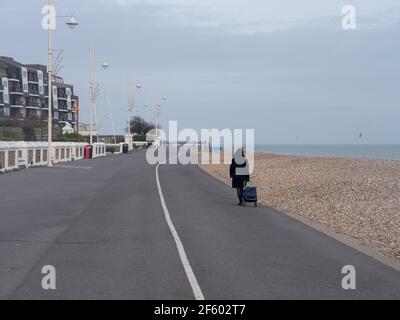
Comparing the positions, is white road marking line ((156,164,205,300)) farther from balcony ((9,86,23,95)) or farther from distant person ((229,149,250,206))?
balcony ((9,86,23,95))

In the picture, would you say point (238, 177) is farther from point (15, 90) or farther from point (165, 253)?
point (15, 90)

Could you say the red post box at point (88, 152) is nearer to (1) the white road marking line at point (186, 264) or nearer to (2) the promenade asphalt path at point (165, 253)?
(2) the promenade asphalt path at point (165, 253)

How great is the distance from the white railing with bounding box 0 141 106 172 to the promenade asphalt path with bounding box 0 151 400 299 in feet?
47.2

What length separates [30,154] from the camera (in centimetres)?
4391

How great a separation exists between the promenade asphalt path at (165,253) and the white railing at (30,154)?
14374 millimetres

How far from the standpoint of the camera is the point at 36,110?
403 feet

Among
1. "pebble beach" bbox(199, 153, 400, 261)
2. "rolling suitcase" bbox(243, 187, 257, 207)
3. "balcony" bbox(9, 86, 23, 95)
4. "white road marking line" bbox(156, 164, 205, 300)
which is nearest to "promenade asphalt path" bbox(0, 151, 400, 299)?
"white road marking line" bbox(156, 164, 205, 300)

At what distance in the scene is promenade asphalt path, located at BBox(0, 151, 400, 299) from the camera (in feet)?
33.1

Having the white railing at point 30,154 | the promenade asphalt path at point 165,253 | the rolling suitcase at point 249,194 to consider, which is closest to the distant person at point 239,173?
the rolling suitcase at point 249,194

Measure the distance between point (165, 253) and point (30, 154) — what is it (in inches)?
1269

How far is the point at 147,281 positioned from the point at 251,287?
4.81 ft
